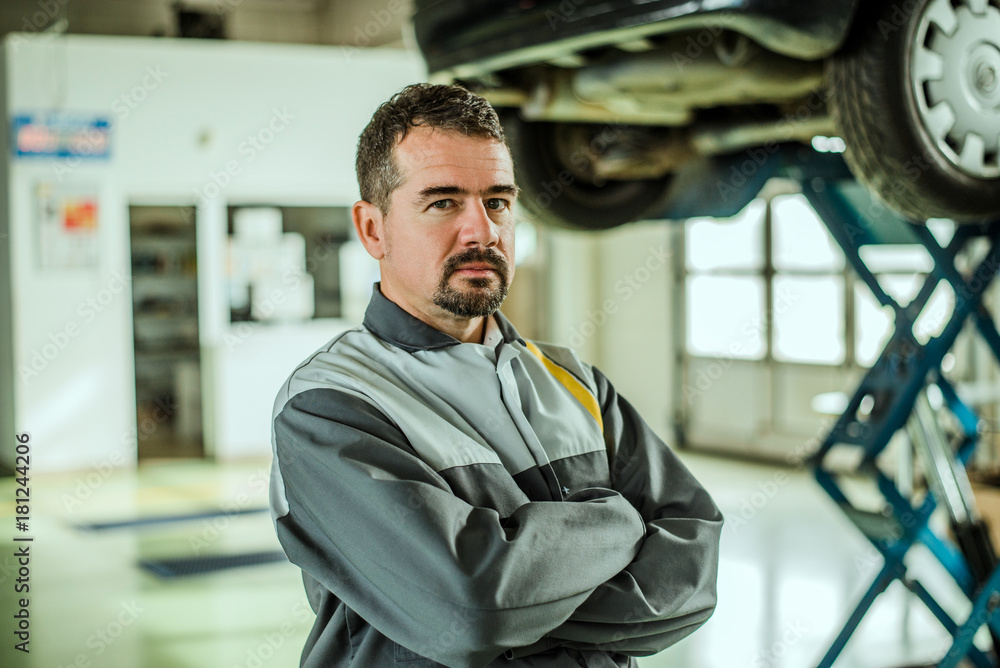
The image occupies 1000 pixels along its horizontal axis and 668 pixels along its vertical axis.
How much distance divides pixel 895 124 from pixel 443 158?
1.12 meters

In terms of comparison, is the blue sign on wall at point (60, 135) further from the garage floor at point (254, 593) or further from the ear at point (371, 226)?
the ear at point (371, 226)

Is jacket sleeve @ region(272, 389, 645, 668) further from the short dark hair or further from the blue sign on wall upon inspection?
the blue sign on wall

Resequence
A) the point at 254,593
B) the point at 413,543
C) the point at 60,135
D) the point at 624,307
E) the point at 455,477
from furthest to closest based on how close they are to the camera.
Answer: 1. the point at 624,307
2. the point at 60,135
3. the point at 254,593
4. the point at 455,477
5. the point at 413,543

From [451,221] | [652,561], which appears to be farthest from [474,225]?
[652,561]

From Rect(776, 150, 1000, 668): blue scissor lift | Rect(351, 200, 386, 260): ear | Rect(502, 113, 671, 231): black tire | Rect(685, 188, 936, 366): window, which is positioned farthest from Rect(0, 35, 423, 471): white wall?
Rect(351, 200, 386, 260): ear

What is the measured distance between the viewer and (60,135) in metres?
6.75

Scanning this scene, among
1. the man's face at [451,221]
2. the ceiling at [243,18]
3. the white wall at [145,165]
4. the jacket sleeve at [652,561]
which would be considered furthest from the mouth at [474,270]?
the ceiling at [243,18]

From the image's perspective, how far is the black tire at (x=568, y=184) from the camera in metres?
2.62

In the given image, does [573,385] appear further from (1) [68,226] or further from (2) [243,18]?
(2) [243,18]

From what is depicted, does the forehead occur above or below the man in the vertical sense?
above

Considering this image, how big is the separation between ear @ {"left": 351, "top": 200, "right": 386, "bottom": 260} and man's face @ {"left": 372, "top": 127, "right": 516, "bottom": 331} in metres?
0.02

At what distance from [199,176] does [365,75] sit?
149 cm

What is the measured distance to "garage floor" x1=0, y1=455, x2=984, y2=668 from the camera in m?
3.38

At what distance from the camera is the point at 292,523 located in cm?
115
